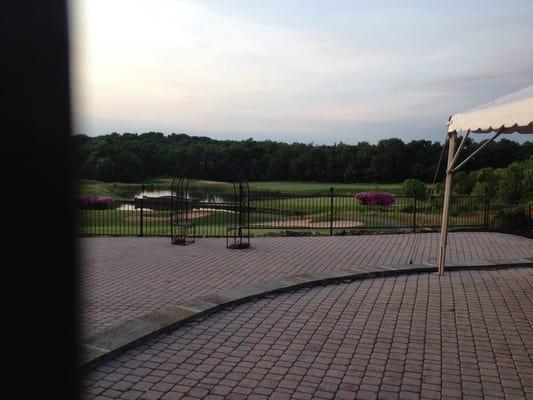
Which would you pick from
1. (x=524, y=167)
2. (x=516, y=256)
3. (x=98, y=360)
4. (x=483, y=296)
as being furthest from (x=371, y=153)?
(x=98, y=360)

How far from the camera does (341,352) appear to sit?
15.6ft

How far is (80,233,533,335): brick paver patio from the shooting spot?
6527 millimetres

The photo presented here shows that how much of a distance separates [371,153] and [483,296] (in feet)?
170

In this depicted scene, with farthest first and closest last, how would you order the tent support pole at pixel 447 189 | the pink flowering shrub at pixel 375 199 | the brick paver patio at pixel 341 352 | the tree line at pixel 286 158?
the tree line at pixel 286 158 → the pink flowering shrub at pixel 375 199 → the tent support pole at pixel 447 189 → the brick paver patio at pixel 341 352

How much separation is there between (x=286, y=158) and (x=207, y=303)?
60062 mm

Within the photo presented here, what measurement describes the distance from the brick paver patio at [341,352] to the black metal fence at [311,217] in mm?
8152

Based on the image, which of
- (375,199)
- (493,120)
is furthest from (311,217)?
(493,120)

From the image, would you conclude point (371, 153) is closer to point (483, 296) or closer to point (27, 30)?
point (483, 296)

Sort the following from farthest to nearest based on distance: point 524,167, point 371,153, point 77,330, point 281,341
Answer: point 371,153 < point 524,167 < point 281,341 < point 77,330

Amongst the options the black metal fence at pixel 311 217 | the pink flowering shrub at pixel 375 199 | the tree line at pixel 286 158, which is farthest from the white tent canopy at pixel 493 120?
the tree line at pixel 286 158

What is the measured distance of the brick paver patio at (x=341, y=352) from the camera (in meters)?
3.95

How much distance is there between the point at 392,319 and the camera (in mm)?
5898

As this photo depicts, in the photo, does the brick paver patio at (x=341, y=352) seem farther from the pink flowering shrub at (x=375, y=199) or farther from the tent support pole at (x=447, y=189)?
the pink flowering shrub at (x=375, y=199)

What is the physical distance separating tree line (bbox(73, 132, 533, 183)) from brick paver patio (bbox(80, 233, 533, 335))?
1676 cm
